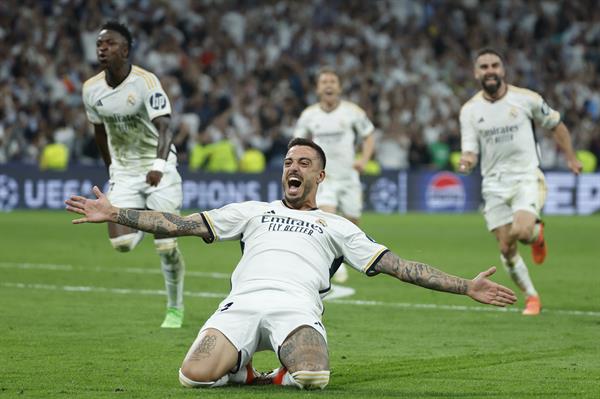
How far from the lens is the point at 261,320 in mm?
7852

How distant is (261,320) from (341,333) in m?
3.12

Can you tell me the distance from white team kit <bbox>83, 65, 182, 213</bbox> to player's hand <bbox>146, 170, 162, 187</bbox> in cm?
89

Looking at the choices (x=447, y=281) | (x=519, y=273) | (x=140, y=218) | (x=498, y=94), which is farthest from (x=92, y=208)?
(x=498, y=94)

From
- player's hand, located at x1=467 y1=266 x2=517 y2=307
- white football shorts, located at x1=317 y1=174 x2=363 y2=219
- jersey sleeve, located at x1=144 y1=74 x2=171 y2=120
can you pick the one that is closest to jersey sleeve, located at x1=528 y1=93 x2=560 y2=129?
jersey sleeve, located at x1=144 y1=74 x2=171 y2=120

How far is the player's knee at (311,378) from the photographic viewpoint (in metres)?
7.52

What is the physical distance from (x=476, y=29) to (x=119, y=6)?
10680 millimetres

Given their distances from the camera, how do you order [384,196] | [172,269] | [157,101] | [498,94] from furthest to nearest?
1. [384,196]
2. [498,94]
3. [172,269]
4. [157,101]

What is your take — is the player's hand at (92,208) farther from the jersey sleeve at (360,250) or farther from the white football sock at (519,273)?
the white football sock at (519,273)

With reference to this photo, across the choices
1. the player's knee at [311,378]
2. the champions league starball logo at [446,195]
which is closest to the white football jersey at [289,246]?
the player's knee at [311,378]

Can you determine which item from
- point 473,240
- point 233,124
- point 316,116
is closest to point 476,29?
point 233,124

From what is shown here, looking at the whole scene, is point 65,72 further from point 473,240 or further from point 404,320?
point 404,320

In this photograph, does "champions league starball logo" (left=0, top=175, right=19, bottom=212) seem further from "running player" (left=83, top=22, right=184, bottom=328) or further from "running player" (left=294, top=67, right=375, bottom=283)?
"running player" (left=83, top=22, right=184, bottom=328)

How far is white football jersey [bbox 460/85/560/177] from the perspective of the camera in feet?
43.1

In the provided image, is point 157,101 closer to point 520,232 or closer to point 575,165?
point 520,232
